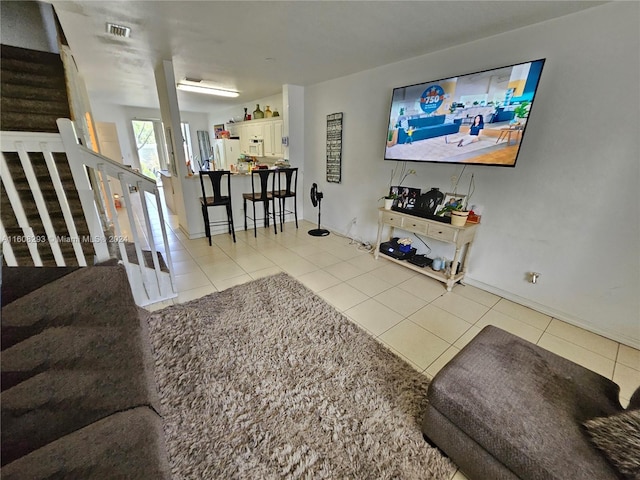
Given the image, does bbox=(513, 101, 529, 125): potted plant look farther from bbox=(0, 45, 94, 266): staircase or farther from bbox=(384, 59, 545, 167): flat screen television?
bbox=(0, 45, 94, 266): staircase

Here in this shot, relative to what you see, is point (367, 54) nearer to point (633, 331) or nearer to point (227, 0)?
point (227, 0)

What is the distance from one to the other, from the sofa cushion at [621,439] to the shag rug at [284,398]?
0.63 metres

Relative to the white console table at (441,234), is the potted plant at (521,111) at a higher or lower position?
higher

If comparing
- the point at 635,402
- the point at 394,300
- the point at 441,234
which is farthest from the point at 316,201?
the point at 635,402

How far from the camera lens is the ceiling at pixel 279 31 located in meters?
1.96

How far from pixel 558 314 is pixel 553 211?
0.94 meters

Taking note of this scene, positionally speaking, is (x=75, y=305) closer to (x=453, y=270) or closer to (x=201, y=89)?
(x=453, y=270)

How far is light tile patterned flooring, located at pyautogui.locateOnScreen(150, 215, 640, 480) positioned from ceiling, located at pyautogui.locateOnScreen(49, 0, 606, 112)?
2.44 metres

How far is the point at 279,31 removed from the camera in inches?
94.3

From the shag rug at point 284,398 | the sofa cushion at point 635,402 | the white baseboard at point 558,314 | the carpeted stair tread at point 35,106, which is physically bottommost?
the shag rug at point 284,398

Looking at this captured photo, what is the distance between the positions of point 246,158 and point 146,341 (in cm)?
580

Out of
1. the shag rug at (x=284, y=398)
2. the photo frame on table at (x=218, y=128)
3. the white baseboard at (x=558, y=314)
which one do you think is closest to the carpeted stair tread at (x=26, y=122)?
the shag rug at (x=284, y=398)

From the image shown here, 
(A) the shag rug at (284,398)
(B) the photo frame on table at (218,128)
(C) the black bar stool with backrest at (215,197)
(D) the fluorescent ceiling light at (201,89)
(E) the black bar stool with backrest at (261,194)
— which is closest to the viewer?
(A) the shag rug at (284,398)

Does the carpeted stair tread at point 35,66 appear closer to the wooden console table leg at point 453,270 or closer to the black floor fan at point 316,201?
the black floor fan at point 316,201
